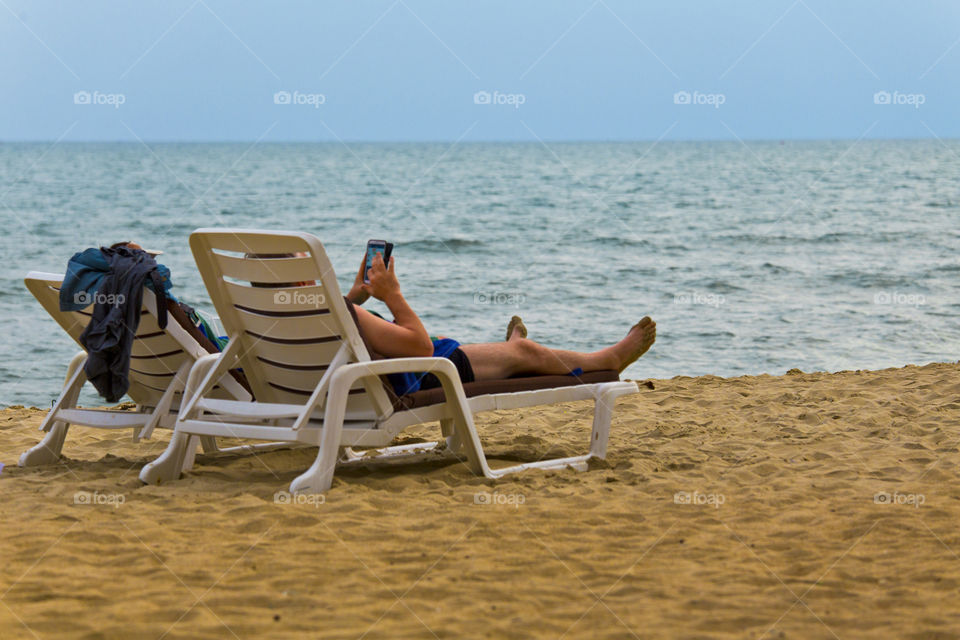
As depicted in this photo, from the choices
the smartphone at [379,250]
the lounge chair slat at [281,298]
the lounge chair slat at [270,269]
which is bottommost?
the lounge chair slat at [281,298]

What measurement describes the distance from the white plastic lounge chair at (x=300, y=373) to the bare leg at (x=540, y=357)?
5.8 inches

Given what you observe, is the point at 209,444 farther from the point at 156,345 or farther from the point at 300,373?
the point at 300,373

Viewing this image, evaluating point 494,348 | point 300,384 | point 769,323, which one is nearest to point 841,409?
point 494,348

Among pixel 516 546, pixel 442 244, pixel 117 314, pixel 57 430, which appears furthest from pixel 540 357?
pixel 442 244

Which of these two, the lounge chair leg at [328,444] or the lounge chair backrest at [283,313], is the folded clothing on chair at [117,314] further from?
the lounge chair leg at [328,444]

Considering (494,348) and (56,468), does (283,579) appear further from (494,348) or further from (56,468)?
(56,468)

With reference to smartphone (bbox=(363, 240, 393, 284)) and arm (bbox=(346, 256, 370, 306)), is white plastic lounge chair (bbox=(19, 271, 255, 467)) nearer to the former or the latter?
arm (bbox=(346, 256, 370, 306))

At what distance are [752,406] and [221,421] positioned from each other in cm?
338

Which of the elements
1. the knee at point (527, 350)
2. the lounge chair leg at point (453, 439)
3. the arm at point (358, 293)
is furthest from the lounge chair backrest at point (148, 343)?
the knee at point (527, 350)

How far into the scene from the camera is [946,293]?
14.6 meters

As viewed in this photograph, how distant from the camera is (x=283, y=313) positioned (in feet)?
14.3

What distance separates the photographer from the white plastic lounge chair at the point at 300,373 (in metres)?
4.14

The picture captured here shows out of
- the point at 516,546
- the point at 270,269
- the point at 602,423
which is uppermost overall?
the point at 270,269

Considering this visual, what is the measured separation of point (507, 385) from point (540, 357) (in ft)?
0.92
